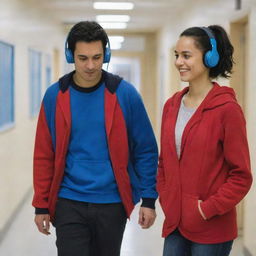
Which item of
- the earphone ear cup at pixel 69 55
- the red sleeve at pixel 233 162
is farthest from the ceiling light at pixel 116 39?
the red sleeve at pixel 233 162

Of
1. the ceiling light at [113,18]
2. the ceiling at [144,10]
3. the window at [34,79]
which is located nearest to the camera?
the ceiling at [144,10]

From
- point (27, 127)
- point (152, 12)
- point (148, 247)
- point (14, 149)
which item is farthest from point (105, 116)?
point (152, 12)

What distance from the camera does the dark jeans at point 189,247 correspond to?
1944 mm

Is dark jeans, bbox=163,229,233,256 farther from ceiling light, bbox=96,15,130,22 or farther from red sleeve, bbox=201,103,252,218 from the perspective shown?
ceiling light, bbox=96,15,130,22

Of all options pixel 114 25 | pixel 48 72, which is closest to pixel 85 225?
pixel 48 72

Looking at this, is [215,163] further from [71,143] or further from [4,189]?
[4,189]

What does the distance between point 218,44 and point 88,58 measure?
20.3 inches

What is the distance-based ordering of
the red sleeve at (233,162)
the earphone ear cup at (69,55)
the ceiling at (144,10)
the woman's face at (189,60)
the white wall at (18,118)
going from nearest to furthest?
the red sleeve at (233,162) < the woman's face at (189,60) < the earphone ear cup at (69,55) < the white wall at (18,118) < the ceiling at (144,10)

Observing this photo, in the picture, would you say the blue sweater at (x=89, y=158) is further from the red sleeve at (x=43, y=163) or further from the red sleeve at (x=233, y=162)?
the red sleeve at (x=233, y=162)

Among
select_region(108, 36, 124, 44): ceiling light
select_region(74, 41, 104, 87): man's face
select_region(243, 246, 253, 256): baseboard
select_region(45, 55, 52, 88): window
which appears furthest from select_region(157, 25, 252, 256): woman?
select_region(108, 36, 124, 44): ceiling light

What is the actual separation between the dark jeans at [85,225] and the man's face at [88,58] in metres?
0.53

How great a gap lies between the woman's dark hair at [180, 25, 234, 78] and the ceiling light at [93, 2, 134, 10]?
5.60 meters

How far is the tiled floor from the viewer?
4.15 meters

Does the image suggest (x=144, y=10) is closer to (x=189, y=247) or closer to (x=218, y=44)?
(x=218, y=44)
